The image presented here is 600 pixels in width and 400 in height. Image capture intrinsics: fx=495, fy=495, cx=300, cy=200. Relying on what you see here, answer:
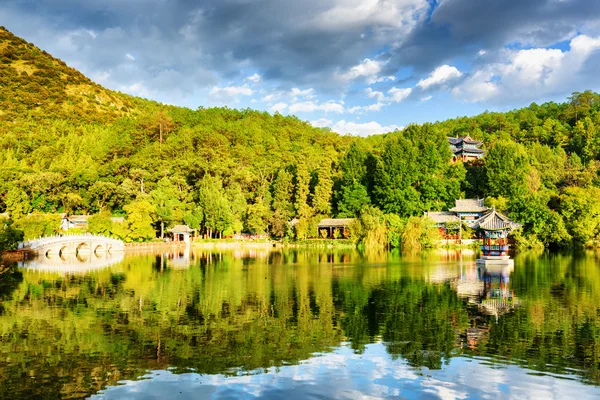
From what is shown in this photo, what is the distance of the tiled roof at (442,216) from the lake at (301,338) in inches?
1010

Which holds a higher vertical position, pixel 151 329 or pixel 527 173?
pixel 527 173

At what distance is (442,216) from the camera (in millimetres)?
48656

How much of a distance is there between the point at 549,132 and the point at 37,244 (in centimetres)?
6764

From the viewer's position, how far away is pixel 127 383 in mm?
8664

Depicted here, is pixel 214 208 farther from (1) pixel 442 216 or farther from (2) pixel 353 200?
(1) pixel 442 216

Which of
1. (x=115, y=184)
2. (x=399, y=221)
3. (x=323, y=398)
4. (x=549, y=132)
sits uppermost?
(x=549, y=132)

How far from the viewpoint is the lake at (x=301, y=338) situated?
8.48m

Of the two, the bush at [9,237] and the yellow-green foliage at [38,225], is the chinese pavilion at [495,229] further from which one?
the yellow-green foliage at [38,225]

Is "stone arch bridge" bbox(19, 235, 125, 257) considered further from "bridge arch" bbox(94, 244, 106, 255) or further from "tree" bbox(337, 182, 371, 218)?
"tree" bbox(337, 182, 371, 218)

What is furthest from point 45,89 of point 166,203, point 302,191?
point 302,191

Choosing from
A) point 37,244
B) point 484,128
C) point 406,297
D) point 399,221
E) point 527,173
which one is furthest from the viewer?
point 484,128

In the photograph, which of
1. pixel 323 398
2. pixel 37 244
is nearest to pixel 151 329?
pixel 323 398

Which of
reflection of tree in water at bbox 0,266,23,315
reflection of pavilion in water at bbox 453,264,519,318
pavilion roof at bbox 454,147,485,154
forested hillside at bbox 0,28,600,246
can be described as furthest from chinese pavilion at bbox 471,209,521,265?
pavilion roof at bbox 454,147,485,154

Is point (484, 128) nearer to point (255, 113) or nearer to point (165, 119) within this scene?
point (255, 113)
